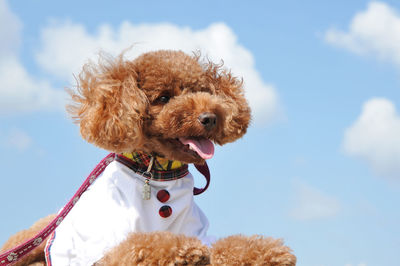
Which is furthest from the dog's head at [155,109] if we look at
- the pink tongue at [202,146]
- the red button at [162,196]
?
the red button at [162,196]

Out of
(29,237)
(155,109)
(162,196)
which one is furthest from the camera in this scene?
(29,237)

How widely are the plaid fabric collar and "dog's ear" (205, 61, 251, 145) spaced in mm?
415

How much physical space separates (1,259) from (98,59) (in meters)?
1.69

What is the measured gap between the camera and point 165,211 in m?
3.61

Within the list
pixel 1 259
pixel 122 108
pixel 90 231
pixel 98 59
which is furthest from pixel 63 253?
pixel 98 59

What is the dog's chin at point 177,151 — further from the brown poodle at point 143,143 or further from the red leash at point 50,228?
the red leash at point 50,228

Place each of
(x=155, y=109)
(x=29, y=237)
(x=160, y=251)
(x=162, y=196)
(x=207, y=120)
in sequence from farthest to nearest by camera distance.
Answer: (x=29, y=237)
(x=162, y=196)
(x=155, y=109)
(x=207, y=120)
(x=160, y=251)

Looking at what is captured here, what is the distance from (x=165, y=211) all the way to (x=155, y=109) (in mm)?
715

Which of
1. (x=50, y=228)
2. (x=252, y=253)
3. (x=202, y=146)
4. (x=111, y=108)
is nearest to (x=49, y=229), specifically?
(x=50, y=228)

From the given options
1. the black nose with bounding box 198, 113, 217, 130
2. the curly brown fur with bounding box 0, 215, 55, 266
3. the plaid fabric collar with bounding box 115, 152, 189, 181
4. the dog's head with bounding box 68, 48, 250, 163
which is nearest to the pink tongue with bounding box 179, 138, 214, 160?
the dog's head with bounding box 68, 48, 250, 163

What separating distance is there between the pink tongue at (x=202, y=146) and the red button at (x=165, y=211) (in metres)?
0.47

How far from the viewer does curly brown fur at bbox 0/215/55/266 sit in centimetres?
401

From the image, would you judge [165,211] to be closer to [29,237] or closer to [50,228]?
[50,228]

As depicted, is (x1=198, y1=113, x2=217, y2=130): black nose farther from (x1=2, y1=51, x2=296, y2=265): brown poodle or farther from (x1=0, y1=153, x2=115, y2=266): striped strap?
(x1=0, y1=153, x2=115, y2=266): striped strap
